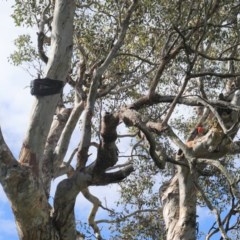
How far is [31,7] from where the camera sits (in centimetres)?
1067

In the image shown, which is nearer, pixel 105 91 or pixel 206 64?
pixel 105 91

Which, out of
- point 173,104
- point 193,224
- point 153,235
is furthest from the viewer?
point 153,235

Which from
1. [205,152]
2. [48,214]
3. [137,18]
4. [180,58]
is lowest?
[48,214]

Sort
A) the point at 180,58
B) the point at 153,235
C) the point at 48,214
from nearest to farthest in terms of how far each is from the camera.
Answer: the point at 48,214 < the point at 180,58 < the point at 153,235

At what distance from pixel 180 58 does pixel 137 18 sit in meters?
1.14

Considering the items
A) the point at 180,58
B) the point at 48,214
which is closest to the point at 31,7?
the point at 180,58

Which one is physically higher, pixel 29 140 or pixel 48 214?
pixel 29 140

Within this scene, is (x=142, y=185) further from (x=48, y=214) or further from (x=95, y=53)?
(x=48, y=214)

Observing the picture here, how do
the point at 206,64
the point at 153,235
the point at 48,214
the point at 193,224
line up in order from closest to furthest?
the point at 48,214, the point at 193,224, the point at 206,64, the point at 153,235

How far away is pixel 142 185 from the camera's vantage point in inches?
510

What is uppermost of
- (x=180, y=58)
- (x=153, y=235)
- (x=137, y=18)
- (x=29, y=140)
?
(x=137, y=18)

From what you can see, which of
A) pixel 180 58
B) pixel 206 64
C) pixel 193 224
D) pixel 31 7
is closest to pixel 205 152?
pixel 193 224

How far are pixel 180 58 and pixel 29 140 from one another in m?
4.75

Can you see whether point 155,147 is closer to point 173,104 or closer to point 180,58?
point 173,104
